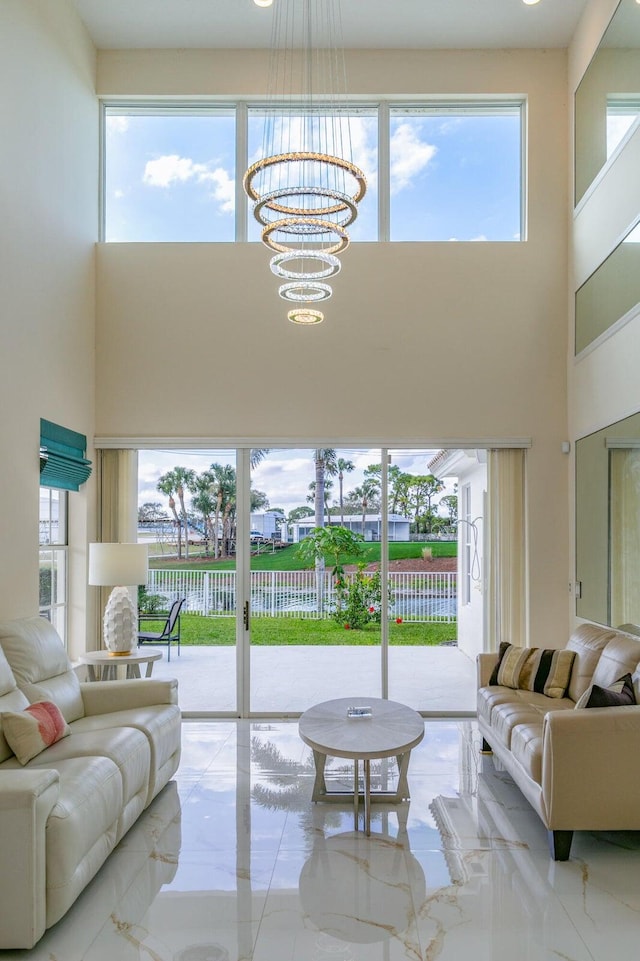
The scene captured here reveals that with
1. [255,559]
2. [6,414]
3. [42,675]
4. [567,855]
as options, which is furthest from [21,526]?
[567,855]

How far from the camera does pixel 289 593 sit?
621 cm

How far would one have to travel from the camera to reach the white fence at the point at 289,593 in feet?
20.2

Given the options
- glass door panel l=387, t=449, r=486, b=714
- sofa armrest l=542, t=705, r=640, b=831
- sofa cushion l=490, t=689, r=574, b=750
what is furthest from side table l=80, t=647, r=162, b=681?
sofa armrest l=542, t=705, r=640, b=831

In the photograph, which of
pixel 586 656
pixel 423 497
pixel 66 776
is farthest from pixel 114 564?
pixel 586 656

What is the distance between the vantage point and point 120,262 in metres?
6.31

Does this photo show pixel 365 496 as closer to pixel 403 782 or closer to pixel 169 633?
pixel 169 633

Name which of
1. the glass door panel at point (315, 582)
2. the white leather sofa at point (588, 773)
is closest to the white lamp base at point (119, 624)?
the glass door panel at point (315, 582)

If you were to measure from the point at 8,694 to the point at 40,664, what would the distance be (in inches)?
18.5

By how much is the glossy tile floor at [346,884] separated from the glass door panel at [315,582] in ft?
5.31

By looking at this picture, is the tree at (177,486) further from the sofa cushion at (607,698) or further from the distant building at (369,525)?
the sofa cushion at (607,698)

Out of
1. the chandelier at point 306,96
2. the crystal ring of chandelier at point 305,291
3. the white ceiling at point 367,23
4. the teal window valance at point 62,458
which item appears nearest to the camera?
the crystal ring of chandelier at point 305,291

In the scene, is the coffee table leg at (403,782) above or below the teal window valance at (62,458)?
below

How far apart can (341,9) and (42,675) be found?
5306 millimetres

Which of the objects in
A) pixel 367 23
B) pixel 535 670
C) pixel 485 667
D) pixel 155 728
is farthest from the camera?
pixel 367 23
